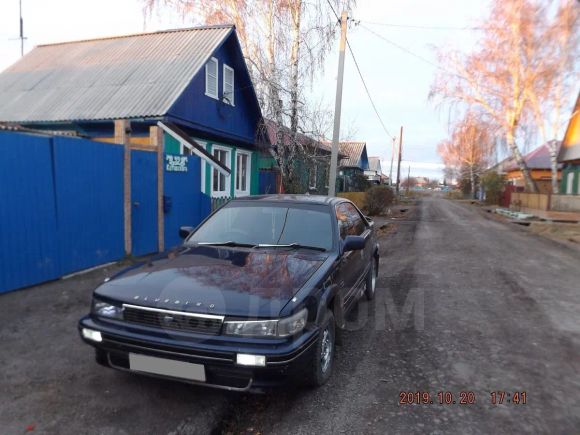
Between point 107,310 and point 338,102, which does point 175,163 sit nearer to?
point 338,102

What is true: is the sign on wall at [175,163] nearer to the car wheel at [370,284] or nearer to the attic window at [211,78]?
the attic window at [211,78]

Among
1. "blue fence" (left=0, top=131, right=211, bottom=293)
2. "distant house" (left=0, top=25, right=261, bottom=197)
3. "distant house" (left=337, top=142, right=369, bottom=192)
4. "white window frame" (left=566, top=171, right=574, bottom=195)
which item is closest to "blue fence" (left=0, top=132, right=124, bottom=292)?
"blue fence" (left=0, top=131, right=211, bottom=293)

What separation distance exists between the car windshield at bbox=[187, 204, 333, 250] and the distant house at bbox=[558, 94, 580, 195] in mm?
22645

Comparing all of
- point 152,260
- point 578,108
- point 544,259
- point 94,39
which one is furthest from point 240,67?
point 578,108

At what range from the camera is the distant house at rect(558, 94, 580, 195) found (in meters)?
22.0

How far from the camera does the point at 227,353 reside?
2.70 m

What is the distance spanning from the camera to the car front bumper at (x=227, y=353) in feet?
8.91

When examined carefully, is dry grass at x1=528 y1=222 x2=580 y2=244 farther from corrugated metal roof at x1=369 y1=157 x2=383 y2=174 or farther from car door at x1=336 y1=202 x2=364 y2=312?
corrugated metal roof at x1=369 y1=157 x2=383 y2=174

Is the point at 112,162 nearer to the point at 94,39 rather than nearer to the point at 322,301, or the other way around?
the point at 322,301

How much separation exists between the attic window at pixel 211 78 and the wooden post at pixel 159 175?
4518 millimetres

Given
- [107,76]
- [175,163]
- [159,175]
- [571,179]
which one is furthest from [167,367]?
[571,179]

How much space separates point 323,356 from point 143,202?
18.9 ft

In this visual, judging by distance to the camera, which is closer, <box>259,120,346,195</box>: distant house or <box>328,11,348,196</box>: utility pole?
<box>328,11,348,196</box>: utility pole

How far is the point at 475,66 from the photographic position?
75.7 ft
